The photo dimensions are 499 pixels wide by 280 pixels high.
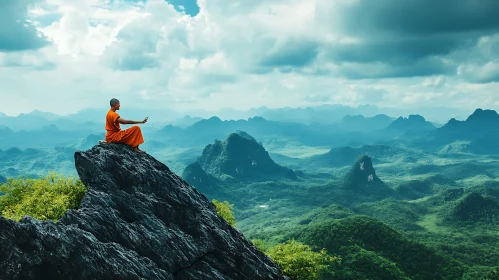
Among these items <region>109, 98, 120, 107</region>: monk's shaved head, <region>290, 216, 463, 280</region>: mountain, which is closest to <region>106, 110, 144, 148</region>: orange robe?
<region>109, 98, 120, 107</region>: monk's shaved head

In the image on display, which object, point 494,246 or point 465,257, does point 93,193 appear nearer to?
point 465,257

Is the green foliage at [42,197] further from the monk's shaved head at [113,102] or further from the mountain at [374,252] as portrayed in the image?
the mountain at [374,252]

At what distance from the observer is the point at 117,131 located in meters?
26.4

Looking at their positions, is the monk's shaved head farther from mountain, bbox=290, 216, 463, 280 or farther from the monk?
mountain, bbox=290, 216, 463, 280

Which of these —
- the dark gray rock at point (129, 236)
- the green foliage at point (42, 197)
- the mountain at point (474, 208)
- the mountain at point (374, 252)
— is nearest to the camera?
the dark gray rock at point (129, 236)

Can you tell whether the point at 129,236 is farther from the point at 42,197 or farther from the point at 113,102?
the point at 42,197

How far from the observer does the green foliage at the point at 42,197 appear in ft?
87.2

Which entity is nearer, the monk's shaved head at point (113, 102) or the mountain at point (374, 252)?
the monk's shaved head at point (113, 102)

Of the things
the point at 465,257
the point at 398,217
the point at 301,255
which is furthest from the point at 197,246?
the point at 398,217

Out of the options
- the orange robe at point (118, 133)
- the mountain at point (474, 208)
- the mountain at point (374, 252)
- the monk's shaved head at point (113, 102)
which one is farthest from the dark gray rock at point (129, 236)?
the mountain at point (474, 208)

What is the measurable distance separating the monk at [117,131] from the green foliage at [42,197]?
20.6 feet

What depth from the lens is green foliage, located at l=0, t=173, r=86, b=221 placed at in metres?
26.6

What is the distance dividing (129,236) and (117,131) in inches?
338

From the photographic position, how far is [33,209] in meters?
27.3
